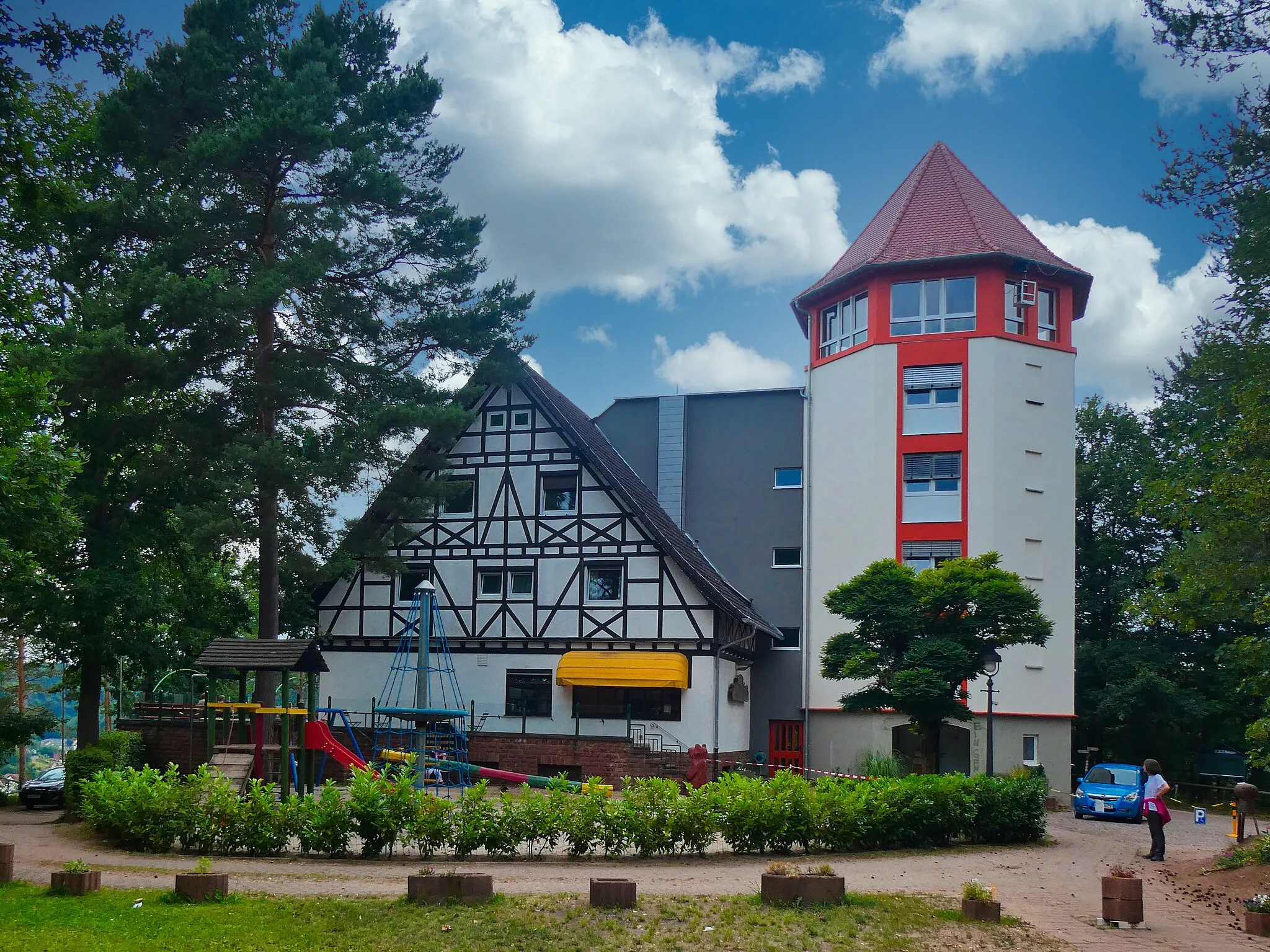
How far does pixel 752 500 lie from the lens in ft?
126

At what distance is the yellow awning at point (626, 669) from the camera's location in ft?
98.5

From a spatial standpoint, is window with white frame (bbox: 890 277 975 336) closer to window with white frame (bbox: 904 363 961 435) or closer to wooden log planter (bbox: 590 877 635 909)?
window with white frame (bbox: 904 363 961 435)

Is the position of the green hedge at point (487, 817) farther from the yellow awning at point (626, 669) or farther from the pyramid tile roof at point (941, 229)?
the pyramid tile roof at point (941, 229)

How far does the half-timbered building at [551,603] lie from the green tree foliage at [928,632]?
21.6 feet

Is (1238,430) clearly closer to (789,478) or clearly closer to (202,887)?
(202,887)

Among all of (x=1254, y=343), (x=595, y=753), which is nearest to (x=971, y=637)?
(x=1254, y=343)

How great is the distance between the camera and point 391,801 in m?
15.4

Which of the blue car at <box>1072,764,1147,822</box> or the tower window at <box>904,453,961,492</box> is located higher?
the tower window at <box>904,453,961,492</box>

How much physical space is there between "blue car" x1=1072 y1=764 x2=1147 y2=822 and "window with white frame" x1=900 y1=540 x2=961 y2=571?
270 inches

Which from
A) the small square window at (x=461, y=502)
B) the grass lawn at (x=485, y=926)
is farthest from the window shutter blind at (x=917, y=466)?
the grass lawn at (x=485, y=926)

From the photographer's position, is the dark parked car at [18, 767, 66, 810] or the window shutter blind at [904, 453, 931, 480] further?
the window shutter blind at [904, 453, 931, 480]

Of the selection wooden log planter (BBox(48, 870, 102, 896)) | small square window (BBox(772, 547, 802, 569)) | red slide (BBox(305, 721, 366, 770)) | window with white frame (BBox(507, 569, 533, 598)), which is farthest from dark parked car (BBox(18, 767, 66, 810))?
small square window (BBox(772, 547, 802, 569))

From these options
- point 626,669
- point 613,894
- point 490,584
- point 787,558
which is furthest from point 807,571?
point 613,894

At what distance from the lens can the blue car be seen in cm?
2888
